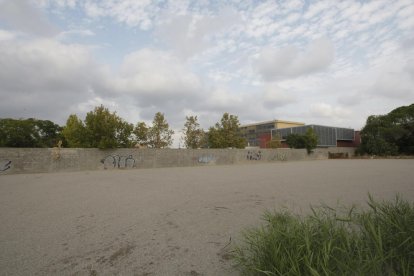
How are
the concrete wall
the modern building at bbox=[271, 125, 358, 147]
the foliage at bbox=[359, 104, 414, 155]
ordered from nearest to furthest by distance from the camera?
the concrete wall → the foliage at bbox=[359, 104, 414, 155] → the modern building at bbox=[271, 125, 358, 147]

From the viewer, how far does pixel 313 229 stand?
3.42 metres

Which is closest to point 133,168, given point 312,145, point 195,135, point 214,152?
point 214,152

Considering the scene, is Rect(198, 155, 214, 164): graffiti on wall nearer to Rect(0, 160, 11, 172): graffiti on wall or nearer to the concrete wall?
the concrete wall

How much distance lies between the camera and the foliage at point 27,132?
3741 cm

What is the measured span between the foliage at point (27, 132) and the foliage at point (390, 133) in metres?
57.6

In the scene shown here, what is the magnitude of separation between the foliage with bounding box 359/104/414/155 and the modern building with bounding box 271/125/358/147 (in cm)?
1169

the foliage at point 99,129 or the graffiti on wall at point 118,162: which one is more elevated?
the foliage at point 99,129

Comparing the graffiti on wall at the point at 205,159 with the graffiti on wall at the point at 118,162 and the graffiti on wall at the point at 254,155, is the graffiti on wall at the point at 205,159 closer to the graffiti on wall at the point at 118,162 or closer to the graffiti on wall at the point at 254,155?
the graffiti on wall at the point at 254,155

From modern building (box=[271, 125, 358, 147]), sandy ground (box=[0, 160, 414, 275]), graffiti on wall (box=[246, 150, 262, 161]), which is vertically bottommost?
sandy ground (box=[0, 160, 414, 275])

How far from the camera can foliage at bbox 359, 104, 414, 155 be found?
50188 mm

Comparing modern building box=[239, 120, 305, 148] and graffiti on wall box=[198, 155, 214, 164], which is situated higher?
modern building box=[239, 120, 305, 148]

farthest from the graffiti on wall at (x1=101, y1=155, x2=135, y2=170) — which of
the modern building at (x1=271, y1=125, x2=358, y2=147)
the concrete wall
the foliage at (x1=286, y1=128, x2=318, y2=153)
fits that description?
the modern building at (x1=271, y1=125, x2=358, y2=147)

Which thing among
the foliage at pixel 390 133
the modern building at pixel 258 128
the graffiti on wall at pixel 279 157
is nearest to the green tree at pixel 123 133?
the graffiti on wall at pixel 279 157

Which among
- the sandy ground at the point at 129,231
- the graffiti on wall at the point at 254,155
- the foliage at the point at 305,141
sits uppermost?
the foliage at the point at 305,141
